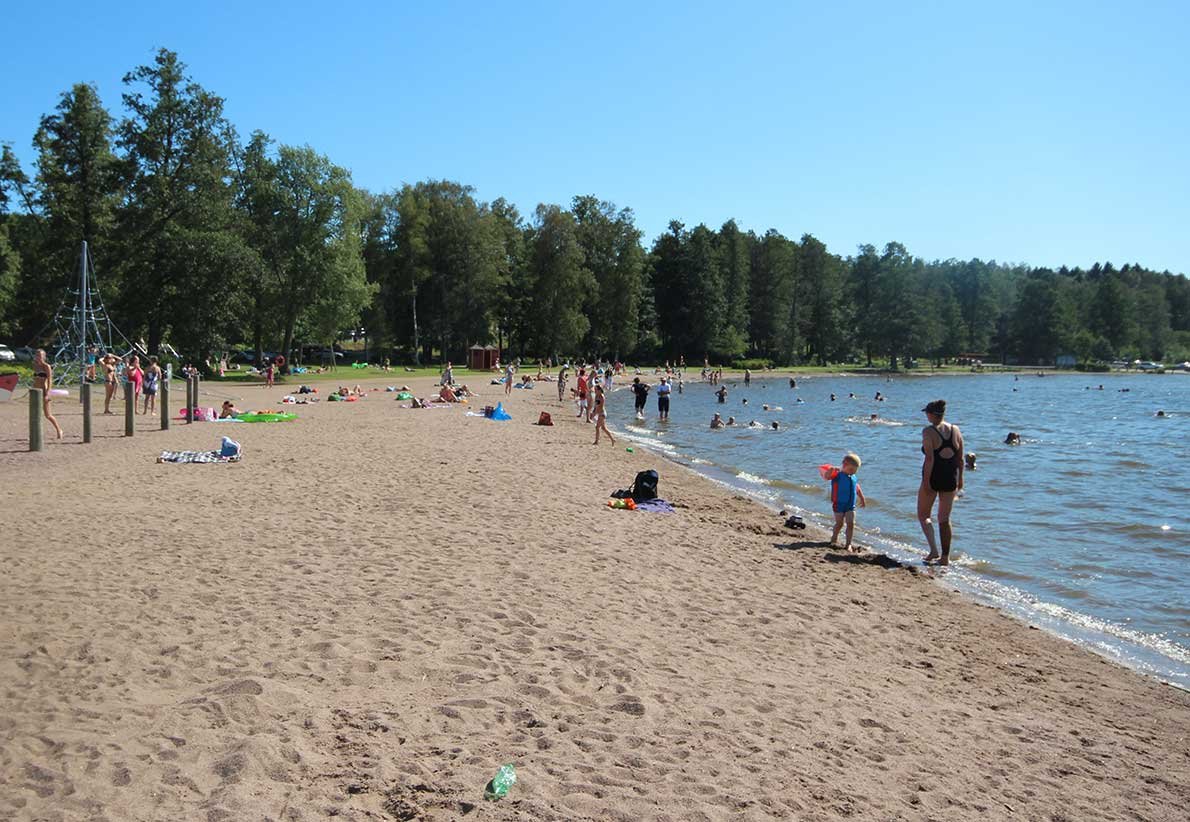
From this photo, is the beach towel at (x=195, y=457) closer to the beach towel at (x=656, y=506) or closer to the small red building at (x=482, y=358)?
the beach towel at (x=656, y=506)

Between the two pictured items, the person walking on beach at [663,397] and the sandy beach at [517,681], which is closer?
the sandy beach at [517,681]

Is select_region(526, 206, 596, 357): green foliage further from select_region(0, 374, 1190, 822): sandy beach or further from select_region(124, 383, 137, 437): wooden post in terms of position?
select_region(0, 374, 1190, 822): sandy beach

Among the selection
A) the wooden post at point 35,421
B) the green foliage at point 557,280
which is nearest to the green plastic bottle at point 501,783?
the wooden post at point 35,421

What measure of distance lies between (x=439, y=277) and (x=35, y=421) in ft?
185

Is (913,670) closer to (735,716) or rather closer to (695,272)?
(735,716)

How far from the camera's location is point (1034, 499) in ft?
53.5

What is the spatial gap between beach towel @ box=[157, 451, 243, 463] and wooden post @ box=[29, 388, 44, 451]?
2.55m

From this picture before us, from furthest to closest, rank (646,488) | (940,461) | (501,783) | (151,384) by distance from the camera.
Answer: (151,384)
(646,488)
(940,461)
(501,783)

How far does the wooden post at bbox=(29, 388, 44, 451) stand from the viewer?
15133 millimetres

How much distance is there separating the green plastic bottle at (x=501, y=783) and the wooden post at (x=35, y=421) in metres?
14.9

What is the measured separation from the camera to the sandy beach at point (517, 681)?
158 inches

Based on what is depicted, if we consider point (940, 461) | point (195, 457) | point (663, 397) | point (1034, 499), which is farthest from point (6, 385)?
point (1034, 499)

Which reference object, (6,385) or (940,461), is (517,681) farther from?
(6,385)

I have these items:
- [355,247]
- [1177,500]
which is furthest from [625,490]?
[355,247]
